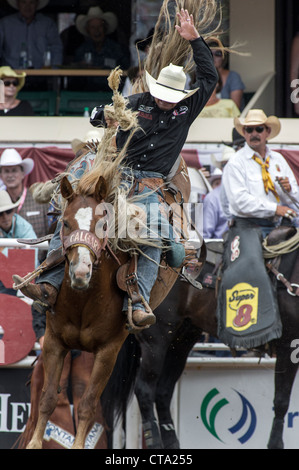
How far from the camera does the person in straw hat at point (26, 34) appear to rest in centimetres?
1365

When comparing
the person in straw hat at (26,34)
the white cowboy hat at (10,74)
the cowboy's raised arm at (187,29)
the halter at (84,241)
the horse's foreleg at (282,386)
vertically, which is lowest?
the horse's foreleg at (282,386)

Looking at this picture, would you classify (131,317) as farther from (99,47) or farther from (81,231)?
(99,47)

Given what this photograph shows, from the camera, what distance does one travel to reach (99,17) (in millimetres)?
13773

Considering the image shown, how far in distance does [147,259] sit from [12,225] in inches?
107

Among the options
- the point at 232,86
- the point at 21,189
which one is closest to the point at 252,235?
the point at 21,189

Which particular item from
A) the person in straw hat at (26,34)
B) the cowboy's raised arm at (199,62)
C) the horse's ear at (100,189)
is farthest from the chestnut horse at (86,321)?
the person in straw hat at (26,34)

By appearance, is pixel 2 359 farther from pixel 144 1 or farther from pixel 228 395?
pixel 144 1

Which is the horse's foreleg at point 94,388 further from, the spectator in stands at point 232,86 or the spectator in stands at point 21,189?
the spectator in stands at point 232,86

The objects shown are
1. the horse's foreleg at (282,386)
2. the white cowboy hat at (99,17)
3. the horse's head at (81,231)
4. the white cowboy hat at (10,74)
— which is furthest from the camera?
the white cowboy hat at (99,17)

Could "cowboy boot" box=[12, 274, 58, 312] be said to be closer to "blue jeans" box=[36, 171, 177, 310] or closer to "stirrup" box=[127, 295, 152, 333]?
"blue jeans" box=[36, 171, 177, 310]

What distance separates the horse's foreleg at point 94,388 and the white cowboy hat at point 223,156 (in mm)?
4708

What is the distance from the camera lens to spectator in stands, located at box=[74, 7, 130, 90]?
13.7 meters

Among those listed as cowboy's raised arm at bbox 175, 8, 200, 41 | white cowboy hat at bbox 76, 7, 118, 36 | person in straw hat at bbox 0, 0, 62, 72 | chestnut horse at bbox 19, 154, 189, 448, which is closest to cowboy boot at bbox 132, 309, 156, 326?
chestnut horse at bbox 19, 154, 189, 448

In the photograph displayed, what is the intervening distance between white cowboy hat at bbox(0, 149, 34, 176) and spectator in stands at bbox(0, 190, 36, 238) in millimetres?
1426
